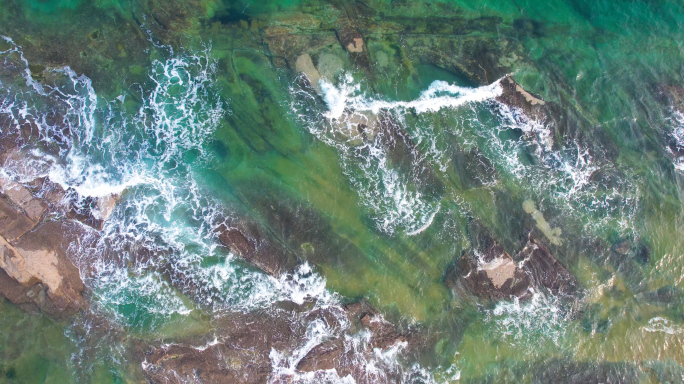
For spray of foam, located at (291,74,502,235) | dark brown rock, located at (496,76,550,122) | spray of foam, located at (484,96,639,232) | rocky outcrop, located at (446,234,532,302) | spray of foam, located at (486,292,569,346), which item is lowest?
spray of foam, located at (486,292,569,346)

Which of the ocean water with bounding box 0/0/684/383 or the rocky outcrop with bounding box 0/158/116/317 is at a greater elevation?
the ocean water with bounding box 0/0/684/383

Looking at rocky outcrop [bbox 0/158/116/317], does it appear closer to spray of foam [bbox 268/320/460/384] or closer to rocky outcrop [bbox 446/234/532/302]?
spray of foam [bbox 268/320/460/384]

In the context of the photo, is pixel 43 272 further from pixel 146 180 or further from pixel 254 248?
pixel 254 248

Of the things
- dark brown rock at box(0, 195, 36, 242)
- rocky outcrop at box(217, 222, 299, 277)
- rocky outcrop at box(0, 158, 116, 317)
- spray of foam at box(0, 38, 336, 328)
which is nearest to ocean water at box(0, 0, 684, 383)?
spray of foam at box(0, 38, 336, 328)

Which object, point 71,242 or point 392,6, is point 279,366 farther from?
point 392,6

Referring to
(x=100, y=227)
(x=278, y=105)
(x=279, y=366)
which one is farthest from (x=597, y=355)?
(x=100, y=227)

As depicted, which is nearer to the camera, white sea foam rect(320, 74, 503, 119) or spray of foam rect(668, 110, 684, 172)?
white sea foam rect(320, 74, 503, 119)

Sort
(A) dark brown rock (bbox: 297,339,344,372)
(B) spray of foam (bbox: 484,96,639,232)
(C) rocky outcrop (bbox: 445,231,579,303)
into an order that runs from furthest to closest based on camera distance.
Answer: (B) spray of foam (bbox: 484,96,639,232) → (C) rocky outcrop (bbox: 445,231,579,303) → (A) dark brown rock (bbox: 297,339,344,372)

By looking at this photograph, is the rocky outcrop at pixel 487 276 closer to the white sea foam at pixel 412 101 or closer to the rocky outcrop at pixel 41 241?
the white sea foam at pixel 412 101
